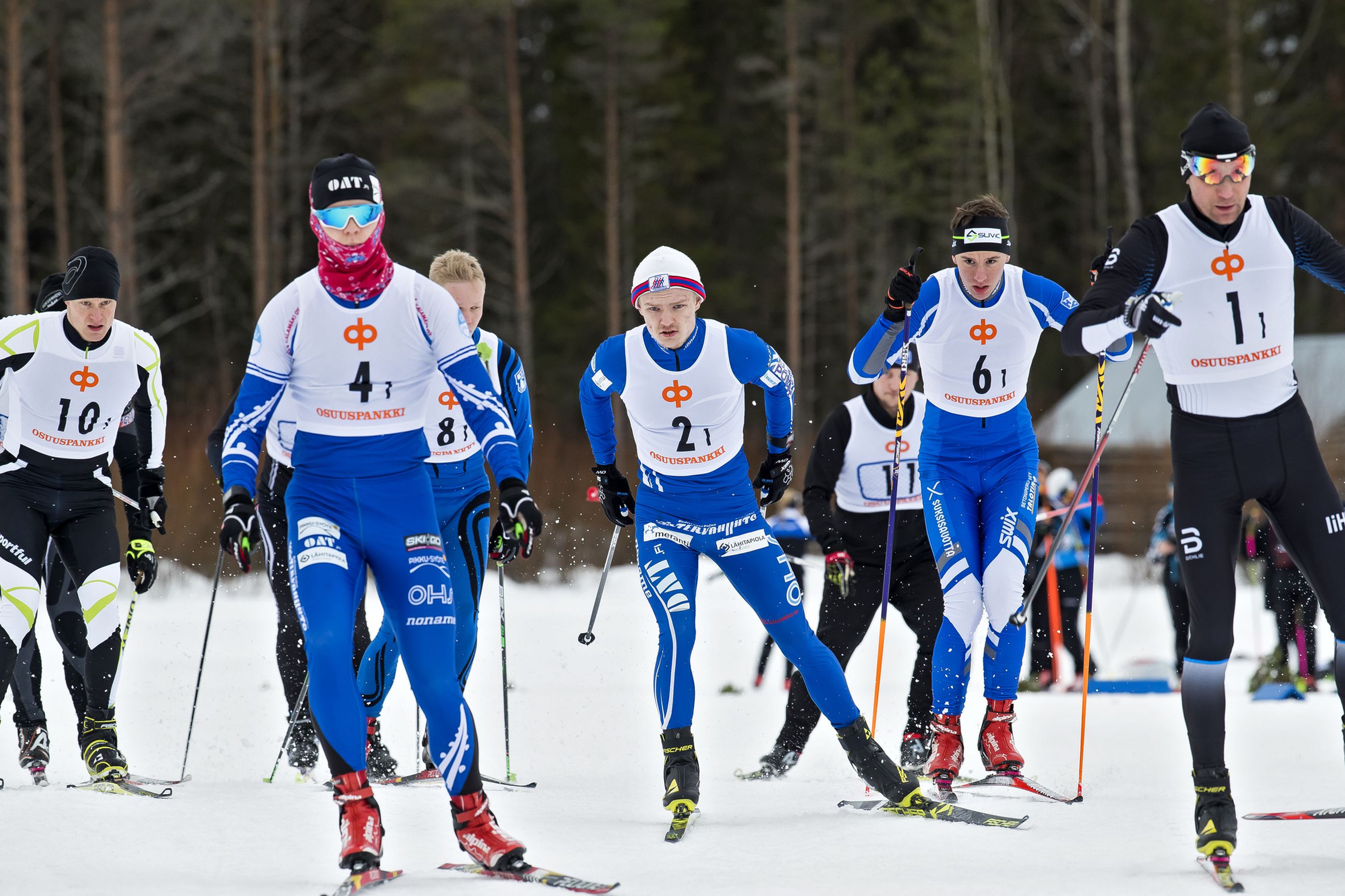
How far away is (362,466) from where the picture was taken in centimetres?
405

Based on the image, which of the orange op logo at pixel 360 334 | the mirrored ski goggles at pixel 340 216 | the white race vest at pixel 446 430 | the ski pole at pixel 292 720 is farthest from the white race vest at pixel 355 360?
the ski pole at pixel 292 720

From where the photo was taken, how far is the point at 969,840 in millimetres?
4480

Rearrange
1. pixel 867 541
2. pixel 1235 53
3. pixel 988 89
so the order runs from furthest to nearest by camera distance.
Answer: pixel 988 89, pixel 1235 53, pixel 867 541

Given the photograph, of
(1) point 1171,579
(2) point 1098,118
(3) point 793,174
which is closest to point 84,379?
Answer: (1) point 1171,579

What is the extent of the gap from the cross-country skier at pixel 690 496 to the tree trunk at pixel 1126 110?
2099 centimetres

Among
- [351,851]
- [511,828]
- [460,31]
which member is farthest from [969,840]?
[460,31]

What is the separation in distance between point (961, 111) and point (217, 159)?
14.8 meters

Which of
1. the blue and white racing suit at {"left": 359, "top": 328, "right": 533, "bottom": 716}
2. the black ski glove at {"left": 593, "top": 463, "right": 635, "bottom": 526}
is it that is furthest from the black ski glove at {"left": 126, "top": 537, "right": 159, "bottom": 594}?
the black ski glove at {"left": 593, "top": 463, "right": 635, "bottom": 526}

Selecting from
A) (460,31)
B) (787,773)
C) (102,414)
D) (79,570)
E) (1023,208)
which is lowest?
(787,773)

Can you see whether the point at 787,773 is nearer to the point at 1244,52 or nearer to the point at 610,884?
the point at 610,884

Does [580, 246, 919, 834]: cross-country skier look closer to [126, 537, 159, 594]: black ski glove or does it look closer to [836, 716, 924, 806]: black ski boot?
[836, 716, 924, 806]: black ski boot

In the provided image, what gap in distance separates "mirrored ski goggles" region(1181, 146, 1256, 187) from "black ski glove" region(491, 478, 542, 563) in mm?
2301

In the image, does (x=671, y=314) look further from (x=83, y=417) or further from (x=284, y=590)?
(x=83, y=417)

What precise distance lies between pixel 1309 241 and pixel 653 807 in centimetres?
325
